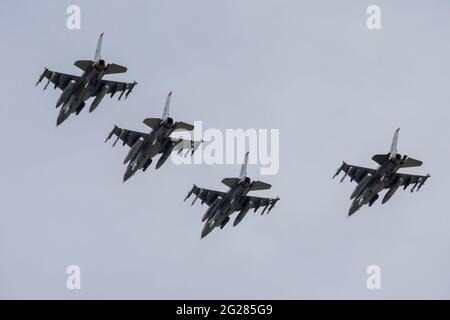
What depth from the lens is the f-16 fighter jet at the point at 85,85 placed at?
77.2m

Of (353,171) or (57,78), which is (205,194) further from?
(57,78)

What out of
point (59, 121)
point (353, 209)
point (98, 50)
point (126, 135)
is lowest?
point (353, 209)

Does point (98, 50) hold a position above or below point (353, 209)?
above

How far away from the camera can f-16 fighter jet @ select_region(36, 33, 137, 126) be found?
7725cm

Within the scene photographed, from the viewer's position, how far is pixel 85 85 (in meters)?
80.5

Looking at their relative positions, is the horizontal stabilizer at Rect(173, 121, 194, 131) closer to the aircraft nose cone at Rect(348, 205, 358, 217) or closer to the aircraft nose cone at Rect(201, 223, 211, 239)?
the aircraft nose cone at Rect(201, 223, 211, 239)

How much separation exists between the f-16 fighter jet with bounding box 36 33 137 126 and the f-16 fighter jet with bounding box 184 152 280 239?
34.4 ft

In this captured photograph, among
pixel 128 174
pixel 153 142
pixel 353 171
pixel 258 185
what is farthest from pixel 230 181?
pixel 353 171

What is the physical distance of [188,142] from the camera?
278 ft

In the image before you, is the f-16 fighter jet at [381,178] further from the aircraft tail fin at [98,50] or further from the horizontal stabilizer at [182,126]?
the aircraft tail fin at [98,50]

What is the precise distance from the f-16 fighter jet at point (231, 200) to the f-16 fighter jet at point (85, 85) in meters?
10.5

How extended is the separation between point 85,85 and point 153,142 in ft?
22.3
